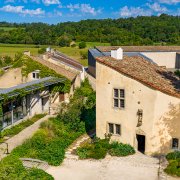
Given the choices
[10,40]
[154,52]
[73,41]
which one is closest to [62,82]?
[154,52]

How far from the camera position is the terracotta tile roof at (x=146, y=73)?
85.3ft

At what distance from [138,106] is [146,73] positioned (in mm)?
3296

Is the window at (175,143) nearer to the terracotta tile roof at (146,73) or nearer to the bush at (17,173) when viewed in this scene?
the terracotta tile roof at (146,73)

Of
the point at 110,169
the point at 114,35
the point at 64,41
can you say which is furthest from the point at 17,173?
the point at 114,35

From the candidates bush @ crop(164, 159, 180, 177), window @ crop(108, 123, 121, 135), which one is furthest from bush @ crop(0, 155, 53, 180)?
window @ crop(108, 123, 121, 135)

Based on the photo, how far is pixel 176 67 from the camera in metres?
59.6

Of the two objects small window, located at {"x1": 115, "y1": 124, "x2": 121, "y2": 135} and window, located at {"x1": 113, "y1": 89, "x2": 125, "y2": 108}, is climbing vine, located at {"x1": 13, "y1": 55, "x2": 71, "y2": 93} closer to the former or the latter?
window, located at {"x1": 113, "y1": 89, "x2": 125, "y2": 108}

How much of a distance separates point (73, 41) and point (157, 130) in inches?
3761

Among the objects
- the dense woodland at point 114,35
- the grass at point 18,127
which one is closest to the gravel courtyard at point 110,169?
the grass at point 18,127

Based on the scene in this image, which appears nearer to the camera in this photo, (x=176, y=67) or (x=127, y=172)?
(x=127, y=172)

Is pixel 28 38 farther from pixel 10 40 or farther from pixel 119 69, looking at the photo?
pixel 119 69

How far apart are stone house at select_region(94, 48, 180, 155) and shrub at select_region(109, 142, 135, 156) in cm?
54

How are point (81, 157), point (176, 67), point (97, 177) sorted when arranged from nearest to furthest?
1. point (97, 177)
2. point (81, 157)
3. point (176, 67)

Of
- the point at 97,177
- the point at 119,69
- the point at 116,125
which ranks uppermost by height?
the point at 119,69
